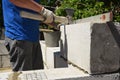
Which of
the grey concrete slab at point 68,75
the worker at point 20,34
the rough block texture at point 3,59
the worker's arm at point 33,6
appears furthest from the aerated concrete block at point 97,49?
the rough block texture at point 3,59

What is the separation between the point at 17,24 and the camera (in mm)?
2912

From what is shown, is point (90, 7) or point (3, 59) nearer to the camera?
point (90, 7)

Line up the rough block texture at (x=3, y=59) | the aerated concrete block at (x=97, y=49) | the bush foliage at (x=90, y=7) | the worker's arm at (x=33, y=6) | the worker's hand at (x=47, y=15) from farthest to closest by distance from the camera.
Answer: the rough block texture at (x=3, y=59), the bush foliage at (x=90, y=7), the worker's hand at (x=47, y=15), the worker's arm at (x=33, y=6), the aerated concrete block at (x=97, y=49)

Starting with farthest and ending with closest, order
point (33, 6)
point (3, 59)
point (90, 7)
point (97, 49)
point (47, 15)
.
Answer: point (3, 59) → point (90, 7) → point (47, 15) → point (33, 6) → point (97, 49)

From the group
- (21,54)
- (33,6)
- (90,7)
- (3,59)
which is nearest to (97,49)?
(33,6)

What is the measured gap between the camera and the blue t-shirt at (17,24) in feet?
9.50

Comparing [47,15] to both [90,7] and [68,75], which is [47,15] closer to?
[68,75]

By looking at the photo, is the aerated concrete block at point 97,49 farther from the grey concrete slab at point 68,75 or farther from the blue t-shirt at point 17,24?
the blue t-shirt at point 17,24

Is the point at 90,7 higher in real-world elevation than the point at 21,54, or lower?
higher

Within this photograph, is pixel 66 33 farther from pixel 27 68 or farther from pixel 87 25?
pixel 87 25

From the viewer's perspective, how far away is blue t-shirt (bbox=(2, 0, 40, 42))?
290cm

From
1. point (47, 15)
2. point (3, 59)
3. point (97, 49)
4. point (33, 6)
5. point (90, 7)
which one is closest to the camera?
point (97, 49)

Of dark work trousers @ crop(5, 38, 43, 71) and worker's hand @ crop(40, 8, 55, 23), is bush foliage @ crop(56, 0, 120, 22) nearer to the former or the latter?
worker's hand @ crop(40, 8, 55, 23)

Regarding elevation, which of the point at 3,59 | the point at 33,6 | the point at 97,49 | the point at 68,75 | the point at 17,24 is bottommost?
the point at 3,59
